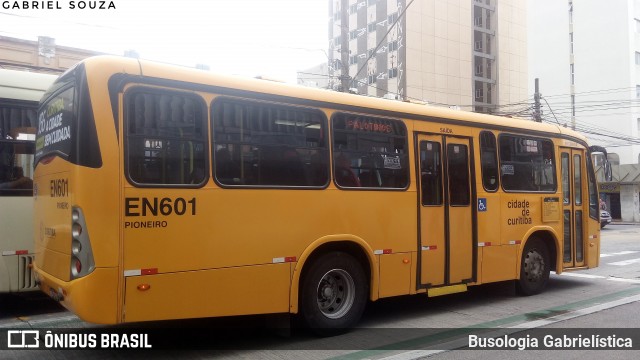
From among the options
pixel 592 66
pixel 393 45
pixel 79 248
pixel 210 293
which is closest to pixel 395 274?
pixel 210 293

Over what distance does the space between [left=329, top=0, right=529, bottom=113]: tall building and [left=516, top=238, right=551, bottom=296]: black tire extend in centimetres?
3465

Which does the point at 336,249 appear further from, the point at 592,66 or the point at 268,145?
the point at 592,66

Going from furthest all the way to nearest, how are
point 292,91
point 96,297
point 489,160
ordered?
1. point 489,160
2. point 292,91
3. point 96,297

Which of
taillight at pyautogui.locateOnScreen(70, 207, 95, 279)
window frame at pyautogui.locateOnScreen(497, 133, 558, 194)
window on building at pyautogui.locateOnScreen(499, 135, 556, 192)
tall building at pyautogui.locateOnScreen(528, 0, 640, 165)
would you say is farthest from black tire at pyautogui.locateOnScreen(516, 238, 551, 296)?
tall building at pyautogui.locateOnScreen(528, 0, 640, 165)

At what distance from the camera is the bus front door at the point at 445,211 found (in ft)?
24.8

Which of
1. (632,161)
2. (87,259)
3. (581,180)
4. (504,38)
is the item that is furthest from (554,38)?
(87,259)

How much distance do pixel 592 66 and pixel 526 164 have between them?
46.4m

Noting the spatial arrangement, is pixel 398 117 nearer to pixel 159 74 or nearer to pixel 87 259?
pixel 159 74

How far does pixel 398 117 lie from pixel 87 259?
4.36 m

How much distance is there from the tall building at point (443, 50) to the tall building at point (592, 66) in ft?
8.16

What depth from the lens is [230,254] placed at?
224 inches

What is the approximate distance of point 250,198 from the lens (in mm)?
5883

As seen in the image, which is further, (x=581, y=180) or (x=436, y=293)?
(x=581, y=180)

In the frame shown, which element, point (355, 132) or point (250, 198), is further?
point (355, 132)
